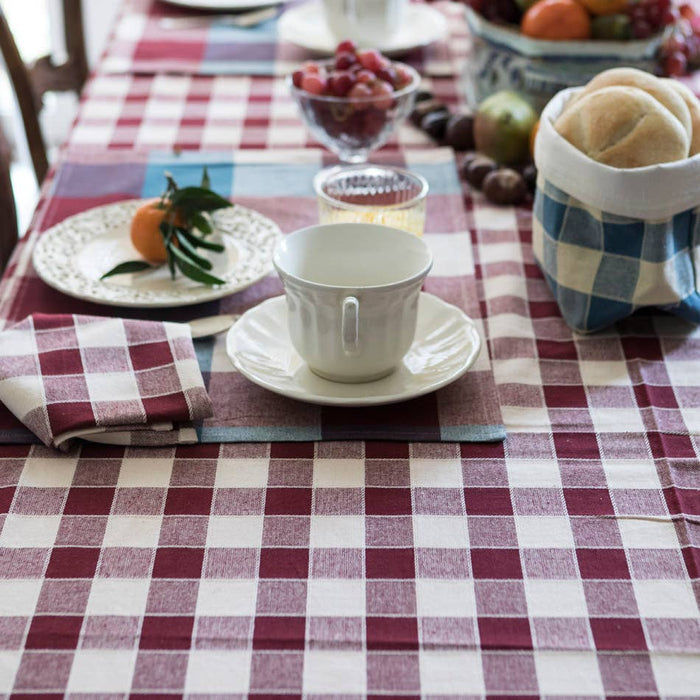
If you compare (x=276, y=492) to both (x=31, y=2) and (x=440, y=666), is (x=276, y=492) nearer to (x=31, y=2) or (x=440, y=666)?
(x=440, y=666)

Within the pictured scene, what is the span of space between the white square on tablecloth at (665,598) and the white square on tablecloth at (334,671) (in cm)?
19

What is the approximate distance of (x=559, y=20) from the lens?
1259 millimetres

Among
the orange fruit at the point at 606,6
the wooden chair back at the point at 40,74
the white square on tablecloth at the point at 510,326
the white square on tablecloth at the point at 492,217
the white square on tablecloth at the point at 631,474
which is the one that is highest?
the orange fruit at the point at 606,6

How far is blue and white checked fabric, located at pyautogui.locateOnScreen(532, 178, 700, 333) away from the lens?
878 millimetres

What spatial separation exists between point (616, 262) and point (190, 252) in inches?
16.7

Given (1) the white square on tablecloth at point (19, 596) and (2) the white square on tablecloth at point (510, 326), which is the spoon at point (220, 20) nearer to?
(2) the white square on tablecloth at point (510, 326)

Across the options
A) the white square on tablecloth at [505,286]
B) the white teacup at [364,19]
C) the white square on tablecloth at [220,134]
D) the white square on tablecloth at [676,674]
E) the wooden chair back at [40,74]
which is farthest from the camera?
the wooden chair back at [40,74]

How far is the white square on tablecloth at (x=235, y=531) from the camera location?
0.66 meters

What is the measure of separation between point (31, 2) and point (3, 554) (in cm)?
292

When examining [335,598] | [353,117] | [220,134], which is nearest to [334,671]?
[335,598]

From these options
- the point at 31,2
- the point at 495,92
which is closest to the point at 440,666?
the point at 495,92

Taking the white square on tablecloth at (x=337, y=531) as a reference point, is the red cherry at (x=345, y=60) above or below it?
above

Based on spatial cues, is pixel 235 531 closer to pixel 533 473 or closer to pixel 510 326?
pixel 533 473

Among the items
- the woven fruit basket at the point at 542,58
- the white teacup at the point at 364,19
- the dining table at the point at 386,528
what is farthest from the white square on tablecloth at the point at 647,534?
the white teacup at the point at 364,19
